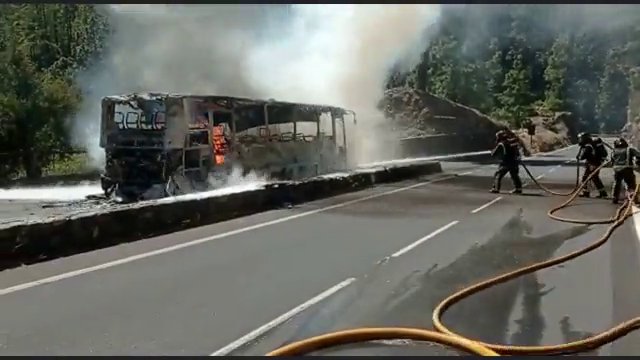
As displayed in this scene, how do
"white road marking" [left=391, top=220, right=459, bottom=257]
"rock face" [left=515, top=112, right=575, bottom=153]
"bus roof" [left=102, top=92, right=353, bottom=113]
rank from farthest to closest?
"rock face" [left=515, top=112, right=575, bottom=153] → "bus roof" [left=102, top=92, right=353, bottom=113] → "white road marking" [left=391, top=220, right=459, bottom=257]

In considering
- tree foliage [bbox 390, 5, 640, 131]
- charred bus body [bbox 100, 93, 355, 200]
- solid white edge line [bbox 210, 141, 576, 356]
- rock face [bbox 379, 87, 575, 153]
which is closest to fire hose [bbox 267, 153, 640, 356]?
solid white edge line [bbox 210, 141, 576, 356]

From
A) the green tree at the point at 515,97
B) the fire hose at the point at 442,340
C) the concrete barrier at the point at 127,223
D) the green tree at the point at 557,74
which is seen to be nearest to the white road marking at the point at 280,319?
the fire hose at the point at 442,340

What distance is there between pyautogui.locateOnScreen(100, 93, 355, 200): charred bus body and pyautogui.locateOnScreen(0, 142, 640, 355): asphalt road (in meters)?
5.95

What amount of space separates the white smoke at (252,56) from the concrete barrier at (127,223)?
1458cm

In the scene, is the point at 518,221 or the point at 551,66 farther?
the point at 551,66

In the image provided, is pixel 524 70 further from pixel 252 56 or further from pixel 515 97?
pixel 252 56

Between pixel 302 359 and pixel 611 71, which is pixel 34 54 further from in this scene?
pixel 611 71

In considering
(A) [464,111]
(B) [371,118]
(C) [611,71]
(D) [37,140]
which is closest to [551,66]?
(C) [611,71]

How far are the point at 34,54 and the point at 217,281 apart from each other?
4114cm

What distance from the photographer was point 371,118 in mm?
44219

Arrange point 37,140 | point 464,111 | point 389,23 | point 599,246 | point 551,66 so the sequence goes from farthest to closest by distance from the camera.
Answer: point 551,66
point 464,111
point 389,23
point 37,140
point 599,246

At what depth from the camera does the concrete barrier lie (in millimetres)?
9578

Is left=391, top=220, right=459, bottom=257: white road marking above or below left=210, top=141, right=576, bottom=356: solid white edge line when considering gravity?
below

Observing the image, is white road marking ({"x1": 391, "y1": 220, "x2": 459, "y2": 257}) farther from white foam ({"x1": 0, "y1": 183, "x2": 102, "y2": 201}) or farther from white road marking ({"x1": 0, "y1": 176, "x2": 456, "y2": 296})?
white foam ({"x1": 0, "y1": 183, "x2": 102, "y2": 201})
